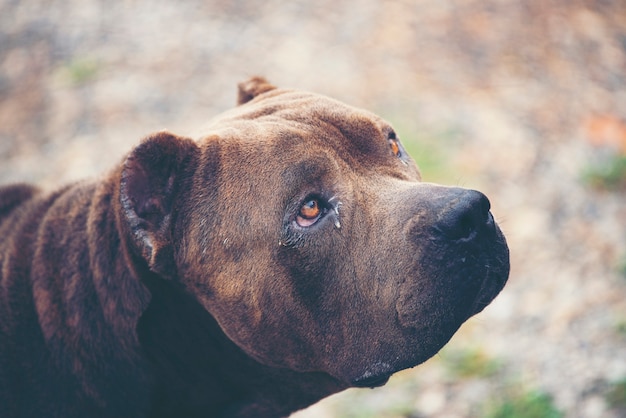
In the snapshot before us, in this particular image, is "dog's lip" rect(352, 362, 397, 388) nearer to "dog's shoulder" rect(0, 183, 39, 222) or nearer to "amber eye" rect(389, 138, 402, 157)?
"amber eye" rect(389, 138, 402, 157)

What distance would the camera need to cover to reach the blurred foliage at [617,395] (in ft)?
14.4

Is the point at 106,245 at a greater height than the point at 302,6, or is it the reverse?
the point at 106,245

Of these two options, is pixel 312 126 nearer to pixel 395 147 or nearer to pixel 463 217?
pixel 395 147

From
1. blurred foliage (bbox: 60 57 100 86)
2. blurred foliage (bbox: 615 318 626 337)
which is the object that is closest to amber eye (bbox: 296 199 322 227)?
blurred foliage (bbox: 615 318 626 337)

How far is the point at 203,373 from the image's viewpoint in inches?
133

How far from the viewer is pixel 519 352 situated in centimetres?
517

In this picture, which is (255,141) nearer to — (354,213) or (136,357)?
(354,213)

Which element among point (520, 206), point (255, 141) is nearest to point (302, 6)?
point (520, 206)

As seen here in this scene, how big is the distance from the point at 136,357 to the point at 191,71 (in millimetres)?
6048

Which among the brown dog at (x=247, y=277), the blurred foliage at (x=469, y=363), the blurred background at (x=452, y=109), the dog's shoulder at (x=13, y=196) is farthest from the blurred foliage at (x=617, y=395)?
the dog's shoulder at (x=13, y=196)

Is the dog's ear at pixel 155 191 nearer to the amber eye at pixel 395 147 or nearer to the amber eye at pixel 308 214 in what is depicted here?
the amber eye at pixel 308 214

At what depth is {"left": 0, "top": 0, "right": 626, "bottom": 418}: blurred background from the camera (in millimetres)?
5051

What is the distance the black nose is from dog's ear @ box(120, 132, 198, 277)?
124 cm

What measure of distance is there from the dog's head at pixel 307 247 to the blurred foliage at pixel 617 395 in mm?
1952
